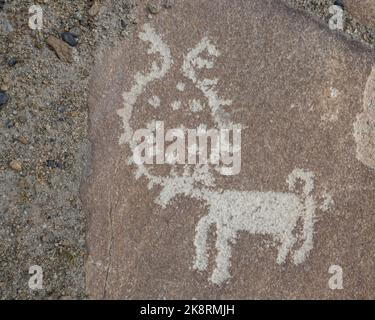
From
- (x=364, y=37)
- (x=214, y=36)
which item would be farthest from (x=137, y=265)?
(x=364, y=37)

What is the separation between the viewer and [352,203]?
1.34m

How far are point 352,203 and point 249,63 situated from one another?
415 mm

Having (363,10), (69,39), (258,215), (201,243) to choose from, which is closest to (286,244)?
(258,215)

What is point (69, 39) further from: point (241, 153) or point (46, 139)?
point (241, 153)

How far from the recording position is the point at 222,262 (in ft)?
4.41

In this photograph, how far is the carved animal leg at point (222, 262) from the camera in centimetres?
134

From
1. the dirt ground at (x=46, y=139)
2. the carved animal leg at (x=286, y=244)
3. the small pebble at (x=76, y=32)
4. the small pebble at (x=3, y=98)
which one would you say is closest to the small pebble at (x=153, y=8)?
the dirt ground at (x=46, y=139)

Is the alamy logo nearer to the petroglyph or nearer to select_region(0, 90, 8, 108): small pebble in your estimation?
the petroglyph

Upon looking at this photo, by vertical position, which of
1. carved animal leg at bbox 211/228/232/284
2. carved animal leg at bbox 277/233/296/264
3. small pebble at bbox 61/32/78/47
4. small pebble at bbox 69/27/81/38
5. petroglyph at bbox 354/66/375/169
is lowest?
carved animal leg at bbox 211/228/232/284

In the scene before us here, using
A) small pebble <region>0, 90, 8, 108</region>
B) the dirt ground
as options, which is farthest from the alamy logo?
small pebble <region>0, 90, 8, 108</region>

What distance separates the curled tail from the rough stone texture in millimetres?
394

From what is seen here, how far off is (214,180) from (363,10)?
546 millimetres

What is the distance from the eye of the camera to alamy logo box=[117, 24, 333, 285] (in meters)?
1.33

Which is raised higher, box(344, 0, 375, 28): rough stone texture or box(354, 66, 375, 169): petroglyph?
box(344, 0, 375, 28): rough stone texture
